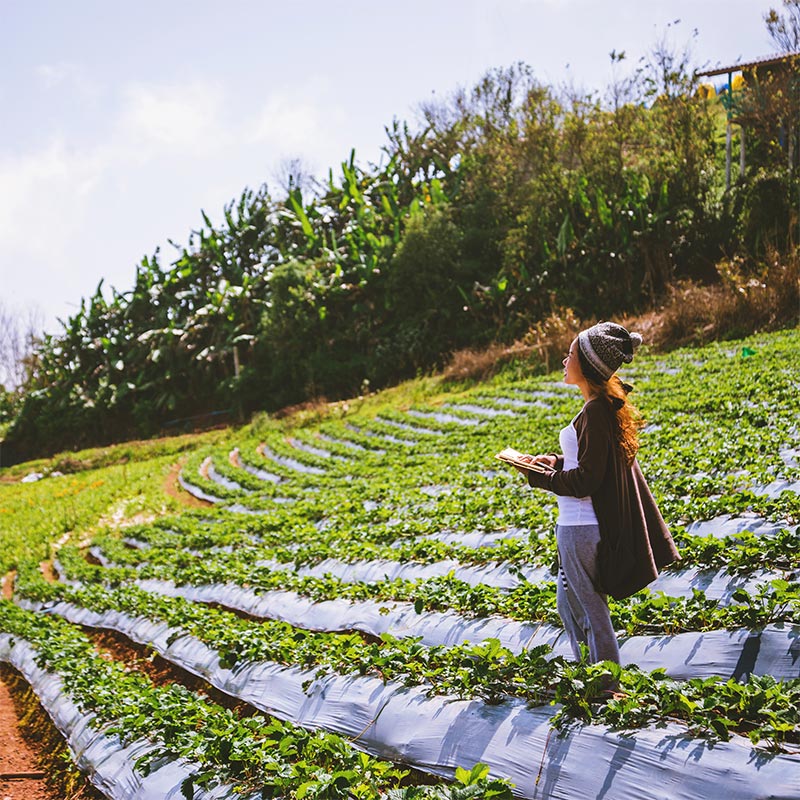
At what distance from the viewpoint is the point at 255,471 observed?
15.4m

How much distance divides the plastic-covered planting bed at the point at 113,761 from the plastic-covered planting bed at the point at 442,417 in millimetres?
9266

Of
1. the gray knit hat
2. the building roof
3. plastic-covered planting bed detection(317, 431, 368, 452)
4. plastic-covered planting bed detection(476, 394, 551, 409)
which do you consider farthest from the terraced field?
the building roof

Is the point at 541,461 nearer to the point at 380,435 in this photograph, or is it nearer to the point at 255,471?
the point at 380,435

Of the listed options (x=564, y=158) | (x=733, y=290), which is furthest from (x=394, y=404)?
(x=564, y=158)

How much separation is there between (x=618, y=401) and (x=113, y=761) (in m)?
3.40

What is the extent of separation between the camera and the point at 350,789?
2986 mm

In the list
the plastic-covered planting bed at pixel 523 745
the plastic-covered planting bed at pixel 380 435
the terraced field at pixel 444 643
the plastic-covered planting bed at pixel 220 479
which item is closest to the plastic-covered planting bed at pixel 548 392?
the plastic-covered planting bed at pixel 380 435

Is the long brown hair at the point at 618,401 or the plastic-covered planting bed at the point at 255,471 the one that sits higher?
the long brown hair at the point at 618,401

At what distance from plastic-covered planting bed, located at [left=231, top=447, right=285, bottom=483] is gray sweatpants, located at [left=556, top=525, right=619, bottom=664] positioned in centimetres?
1091

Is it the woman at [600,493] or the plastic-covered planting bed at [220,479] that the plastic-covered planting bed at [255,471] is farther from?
the woman at [600,493]

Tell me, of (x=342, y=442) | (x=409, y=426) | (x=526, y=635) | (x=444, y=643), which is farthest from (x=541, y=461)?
(x=342, y=442)

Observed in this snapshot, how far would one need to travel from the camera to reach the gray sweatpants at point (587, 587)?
10.9 feet

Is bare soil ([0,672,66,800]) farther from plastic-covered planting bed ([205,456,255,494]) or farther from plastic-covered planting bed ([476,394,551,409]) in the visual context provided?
plastic-covered planting bed ([476,394,551,409])

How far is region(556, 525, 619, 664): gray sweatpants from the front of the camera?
3.31 metres
